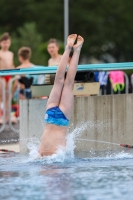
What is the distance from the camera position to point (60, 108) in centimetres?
1053

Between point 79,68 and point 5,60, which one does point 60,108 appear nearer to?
point 79,68

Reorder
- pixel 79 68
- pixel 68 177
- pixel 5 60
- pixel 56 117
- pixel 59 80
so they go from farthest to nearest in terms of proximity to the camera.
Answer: pixel 5 60 < pixel 79 68 < pixel 59 80 < pixel 56 117 < pixel 68 177

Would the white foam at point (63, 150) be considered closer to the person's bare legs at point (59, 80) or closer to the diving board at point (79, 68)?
the person's bare legs at point (59, 80)

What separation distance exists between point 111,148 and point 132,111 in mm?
632

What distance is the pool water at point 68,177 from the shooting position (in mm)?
7527

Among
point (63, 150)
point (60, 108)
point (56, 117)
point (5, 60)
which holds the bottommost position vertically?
point (63, 150)

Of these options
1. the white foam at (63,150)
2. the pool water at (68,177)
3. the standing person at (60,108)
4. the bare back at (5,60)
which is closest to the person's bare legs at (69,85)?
the standing person at (60,108)

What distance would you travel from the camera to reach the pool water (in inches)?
296

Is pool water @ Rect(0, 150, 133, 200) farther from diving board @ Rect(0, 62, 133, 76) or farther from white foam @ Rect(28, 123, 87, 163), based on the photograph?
diving board @ Rect(0, 62, 133, 76)

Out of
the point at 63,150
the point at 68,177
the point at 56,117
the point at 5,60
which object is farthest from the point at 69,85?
the point at 5,60

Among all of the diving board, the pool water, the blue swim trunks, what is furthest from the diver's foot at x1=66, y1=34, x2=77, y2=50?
the pool water

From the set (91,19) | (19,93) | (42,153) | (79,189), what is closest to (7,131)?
(19,93)

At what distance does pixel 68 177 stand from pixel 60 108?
1992 millimetres

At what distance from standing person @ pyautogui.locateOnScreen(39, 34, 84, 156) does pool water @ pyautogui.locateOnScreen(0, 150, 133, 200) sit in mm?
204
